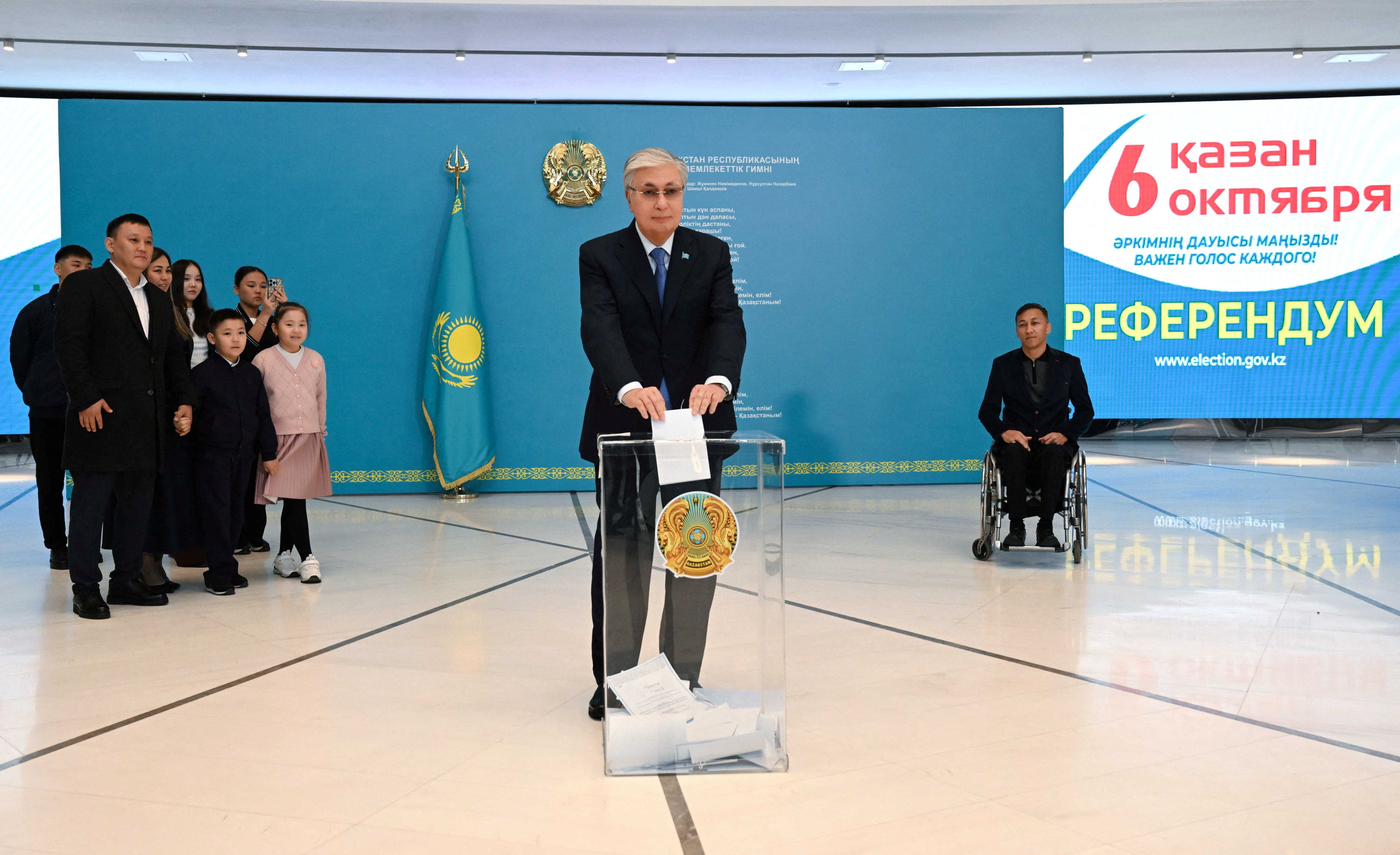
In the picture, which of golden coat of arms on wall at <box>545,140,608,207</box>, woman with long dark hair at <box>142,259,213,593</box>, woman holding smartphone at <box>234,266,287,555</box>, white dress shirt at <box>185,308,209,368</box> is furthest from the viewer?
golden coat of arms on wall at <box>545,140,608,207</box>

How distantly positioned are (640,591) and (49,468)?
366 cm

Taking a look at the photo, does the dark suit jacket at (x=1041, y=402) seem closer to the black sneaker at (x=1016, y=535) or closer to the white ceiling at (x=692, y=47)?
the black sneaker at (x=1016, y=535)

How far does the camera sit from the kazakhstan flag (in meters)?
6.72

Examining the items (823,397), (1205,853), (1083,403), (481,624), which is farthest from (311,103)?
(1205,853)

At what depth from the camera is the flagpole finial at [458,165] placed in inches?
270

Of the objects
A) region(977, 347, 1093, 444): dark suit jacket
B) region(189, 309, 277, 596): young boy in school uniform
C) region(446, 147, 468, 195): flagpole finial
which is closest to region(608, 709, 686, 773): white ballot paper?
region(189, 309, 277, 596): young boy in school uniform

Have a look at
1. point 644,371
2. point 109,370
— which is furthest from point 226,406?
point 644,371

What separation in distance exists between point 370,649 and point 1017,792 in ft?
6.38

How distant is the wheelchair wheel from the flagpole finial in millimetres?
4156

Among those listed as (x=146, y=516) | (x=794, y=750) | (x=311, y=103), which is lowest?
(x=794, y=750)

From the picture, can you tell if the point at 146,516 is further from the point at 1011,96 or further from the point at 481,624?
the point at 1011,96

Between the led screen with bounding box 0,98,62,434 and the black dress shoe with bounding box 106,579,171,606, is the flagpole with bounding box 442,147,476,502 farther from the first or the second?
the led screen with bounding box 0,98,62,434

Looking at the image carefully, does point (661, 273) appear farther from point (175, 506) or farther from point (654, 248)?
point (175, 506)

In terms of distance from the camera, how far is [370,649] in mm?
3104
